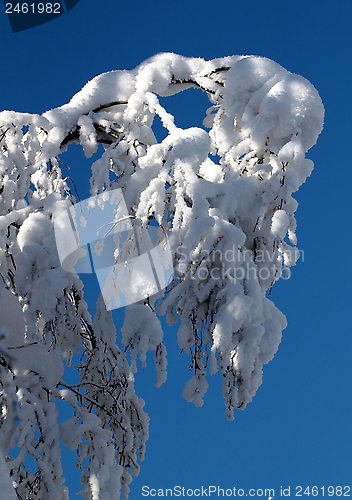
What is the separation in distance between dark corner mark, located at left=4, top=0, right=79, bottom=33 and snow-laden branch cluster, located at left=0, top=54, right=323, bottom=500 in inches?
26.1

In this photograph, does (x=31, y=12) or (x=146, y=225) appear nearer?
(x=146, y=225)

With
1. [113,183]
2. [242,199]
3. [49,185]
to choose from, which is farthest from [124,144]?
[242,199]

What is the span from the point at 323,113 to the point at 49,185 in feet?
6.71

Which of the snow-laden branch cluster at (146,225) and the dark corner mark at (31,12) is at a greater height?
the dark corner mark at (31,12)

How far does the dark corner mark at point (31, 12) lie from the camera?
4363 millimetres

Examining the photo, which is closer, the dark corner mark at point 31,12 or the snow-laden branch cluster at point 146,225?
the snow-laden branch cluster at point 146,225

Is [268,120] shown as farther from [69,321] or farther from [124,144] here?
[69,321]

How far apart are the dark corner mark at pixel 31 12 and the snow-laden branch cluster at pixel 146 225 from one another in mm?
663

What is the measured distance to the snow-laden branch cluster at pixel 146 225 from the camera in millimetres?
2931

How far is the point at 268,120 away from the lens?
3.73 meters

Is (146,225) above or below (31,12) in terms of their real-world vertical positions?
below

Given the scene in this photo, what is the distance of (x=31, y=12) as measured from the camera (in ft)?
14.4

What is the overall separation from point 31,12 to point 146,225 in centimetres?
238

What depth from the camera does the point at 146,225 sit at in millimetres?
3221
